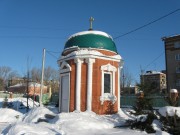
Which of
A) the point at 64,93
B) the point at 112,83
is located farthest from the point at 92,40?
the point at 64,93

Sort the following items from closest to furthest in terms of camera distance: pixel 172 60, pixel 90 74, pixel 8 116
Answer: pixel 90 74 → pixel 8 116 → pixel 172 60

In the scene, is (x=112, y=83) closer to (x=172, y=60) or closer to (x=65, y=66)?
(x=65, y=66)

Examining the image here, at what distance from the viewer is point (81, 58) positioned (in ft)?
55.2

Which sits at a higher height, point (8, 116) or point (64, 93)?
point (64, 93)

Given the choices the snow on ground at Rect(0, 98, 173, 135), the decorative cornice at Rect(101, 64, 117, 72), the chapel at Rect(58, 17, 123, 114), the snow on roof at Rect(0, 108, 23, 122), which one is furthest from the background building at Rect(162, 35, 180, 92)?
the snow on ground at Rect(0, 98, 173, 135)

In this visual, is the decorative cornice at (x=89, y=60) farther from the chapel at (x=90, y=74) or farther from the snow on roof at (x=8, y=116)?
the snow on roof at (x=8, y=116)

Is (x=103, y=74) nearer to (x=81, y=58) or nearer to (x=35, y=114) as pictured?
(x=81, y=58)

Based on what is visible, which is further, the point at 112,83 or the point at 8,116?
the point at 8,116

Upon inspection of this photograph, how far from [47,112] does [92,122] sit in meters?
4.50

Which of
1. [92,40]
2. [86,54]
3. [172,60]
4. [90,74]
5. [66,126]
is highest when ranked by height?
[172,60]

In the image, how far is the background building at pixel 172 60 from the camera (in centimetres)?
4697

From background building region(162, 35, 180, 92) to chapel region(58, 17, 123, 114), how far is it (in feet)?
104

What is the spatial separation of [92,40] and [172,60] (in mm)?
34072

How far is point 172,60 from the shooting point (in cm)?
4803
